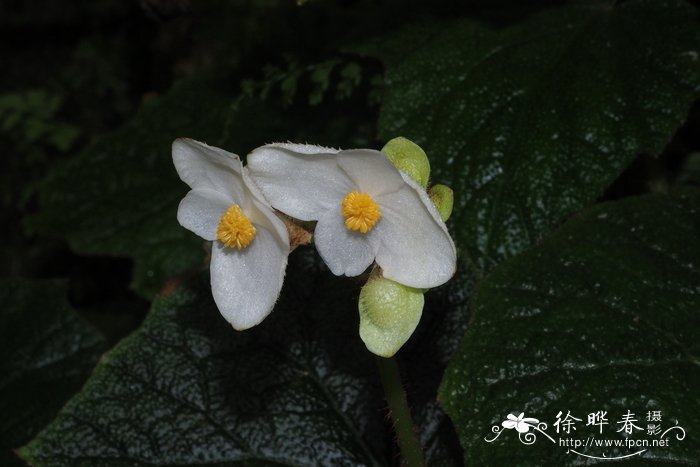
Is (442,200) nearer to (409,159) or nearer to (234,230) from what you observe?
(409,159)

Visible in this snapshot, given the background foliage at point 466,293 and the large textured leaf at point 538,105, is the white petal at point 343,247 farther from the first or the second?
the large textured leaf at point 538,105

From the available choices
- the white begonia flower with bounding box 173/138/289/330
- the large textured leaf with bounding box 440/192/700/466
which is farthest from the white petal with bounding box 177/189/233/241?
the large textured leaf with bounding box 440/192/700/466

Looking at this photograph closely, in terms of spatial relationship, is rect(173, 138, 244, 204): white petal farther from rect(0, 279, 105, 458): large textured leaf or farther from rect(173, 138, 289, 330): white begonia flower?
rect(0, 279, 105, 458): large textured leaf

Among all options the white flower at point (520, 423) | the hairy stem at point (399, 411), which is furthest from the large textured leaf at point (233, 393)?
the white flower at point (520, 423)

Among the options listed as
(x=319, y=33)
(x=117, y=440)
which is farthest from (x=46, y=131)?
(x=117, y=440)

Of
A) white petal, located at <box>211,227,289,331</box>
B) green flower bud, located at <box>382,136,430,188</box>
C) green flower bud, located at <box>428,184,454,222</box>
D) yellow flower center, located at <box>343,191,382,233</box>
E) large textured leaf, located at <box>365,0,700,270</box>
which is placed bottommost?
large textured leaf, located at <box>365,0,700,270</box>

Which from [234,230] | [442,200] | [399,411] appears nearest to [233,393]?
[399,411]
